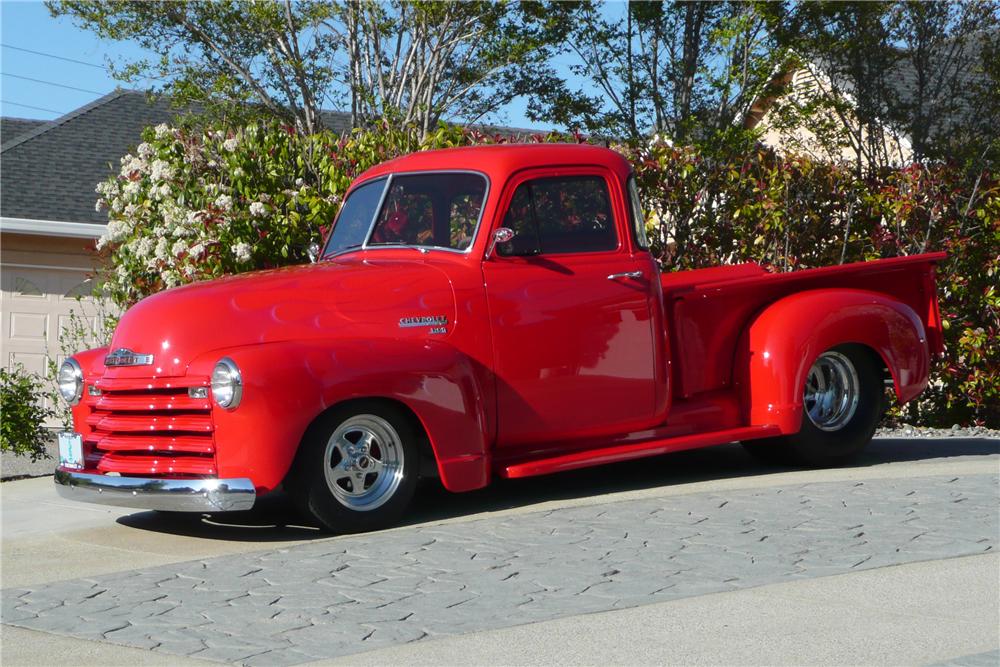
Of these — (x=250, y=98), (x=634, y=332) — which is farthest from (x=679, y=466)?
(x=250, y=98)

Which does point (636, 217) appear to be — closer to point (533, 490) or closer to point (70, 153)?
point (533, 490)

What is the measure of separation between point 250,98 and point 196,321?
15.5 metres

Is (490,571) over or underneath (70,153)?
underneath

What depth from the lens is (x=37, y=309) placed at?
719 inches

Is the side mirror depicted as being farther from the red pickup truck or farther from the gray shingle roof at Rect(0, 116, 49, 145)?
the gray shingle roof at Rect(0, 116, 49, 145)

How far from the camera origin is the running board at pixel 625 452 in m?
7.30

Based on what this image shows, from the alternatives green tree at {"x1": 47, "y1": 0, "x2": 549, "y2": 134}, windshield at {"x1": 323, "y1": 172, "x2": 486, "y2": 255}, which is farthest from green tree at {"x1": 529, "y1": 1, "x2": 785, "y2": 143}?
windshield at {"x1": 323, "y1": 172, "x2": 486, "y2": 255}

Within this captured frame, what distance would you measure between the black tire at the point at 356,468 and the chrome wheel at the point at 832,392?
10.4 ft

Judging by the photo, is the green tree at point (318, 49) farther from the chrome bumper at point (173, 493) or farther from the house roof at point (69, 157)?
the chrome bumper at point (173, 493)

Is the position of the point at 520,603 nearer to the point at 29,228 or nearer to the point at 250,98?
the point at 29,228

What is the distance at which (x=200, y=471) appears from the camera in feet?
21.5

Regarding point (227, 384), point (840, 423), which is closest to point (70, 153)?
point (840, 423)

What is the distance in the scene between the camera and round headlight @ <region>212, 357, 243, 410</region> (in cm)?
639

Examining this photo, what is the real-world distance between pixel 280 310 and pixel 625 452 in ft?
→ 7.63
